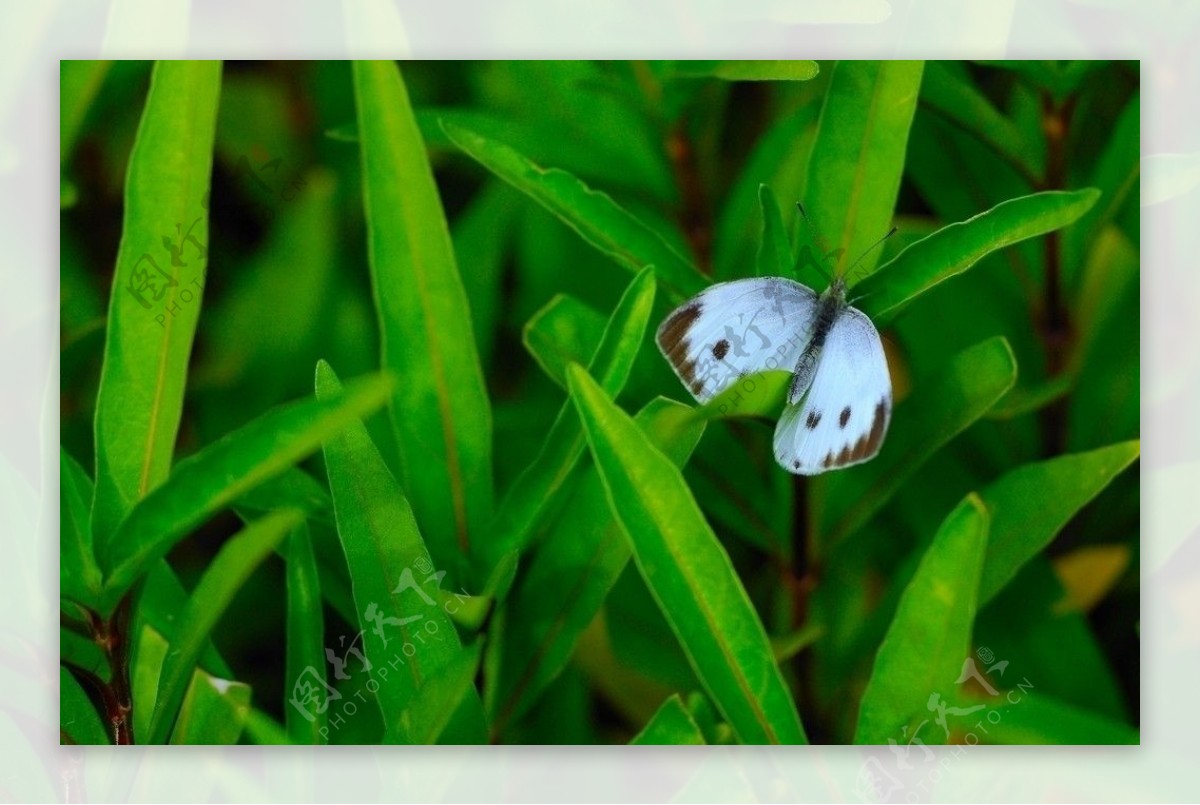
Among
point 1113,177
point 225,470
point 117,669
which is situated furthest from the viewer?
point 1113,177

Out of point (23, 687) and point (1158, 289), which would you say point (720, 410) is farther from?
point (23, 687)

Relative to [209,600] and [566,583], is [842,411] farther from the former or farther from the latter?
[209,600]

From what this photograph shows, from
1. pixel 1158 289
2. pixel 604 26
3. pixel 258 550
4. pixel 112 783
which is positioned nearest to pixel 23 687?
pixel 112 783

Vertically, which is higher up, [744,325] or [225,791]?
[744,325]

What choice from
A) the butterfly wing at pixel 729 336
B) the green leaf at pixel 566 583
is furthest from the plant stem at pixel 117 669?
the butterfly wing at pixel 729 336

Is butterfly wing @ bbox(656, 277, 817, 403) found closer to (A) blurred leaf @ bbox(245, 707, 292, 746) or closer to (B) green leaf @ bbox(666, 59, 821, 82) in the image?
(B) green leaf @ bbox(666, 59, 821, 82)

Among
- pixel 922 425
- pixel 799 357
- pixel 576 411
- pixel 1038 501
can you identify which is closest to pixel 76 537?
pixel 576 411

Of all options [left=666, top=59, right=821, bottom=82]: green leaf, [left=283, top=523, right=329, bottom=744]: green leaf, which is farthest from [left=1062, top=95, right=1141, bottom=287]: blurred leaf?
[left=283, top=523, right=329, bottom=744]: green leaf

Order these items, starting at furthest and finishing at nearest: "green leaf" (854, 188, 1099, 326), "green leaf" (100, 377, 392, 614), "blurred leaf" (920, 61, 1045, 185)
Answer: "blurred leaf" (920, 61, 1045, 185)
"green leaf" (854, 188, 1099, 326)
"green leaf" (100, 377, 392, 614)
